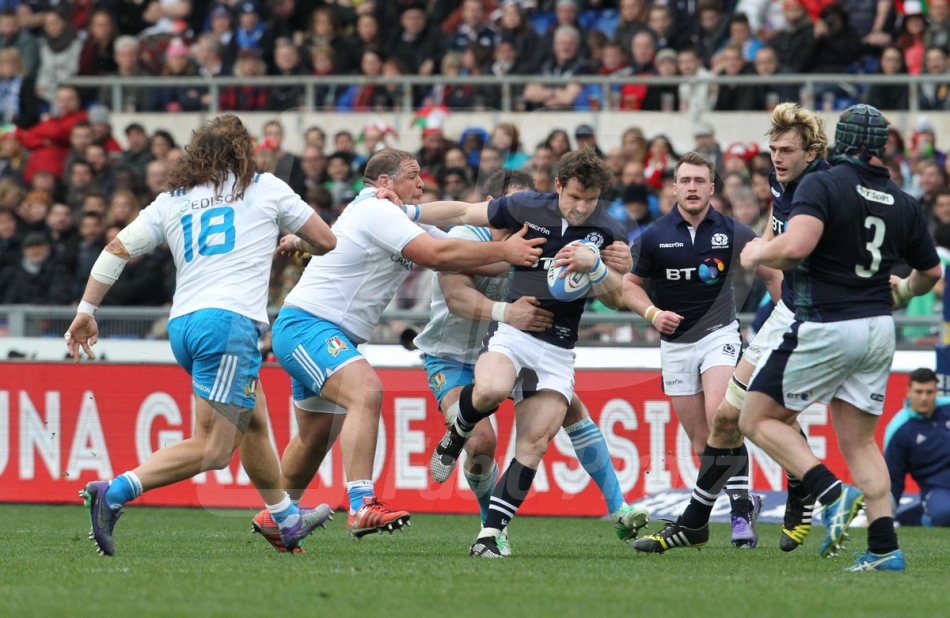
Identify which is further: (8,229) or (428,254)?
(8,229)

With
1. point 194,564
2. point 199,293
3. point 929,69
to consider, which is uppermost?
point 929,69

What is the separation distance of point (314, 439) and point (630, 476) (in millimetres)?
4191

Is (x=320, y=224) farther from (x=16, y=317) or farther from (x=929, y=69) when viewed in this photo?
(x=929, y=69)

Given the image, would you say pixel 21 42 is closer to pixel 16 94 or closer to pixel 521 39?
pixel 16 94

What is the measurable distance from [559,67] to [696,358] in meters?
8.34

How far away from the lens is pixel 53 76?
19953mm

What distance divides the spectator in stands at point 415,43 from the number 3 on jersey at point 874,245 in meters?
11.3

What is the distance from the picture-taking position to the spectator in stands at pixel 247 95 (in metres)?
17.8

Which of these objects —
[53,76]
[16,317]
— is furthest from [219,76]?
[16,317]

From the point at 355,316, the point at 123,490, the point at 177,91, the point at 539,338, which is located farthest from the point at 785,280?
the point at 177,91

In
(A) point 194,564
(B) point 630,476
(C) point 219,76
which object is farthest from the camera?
(C) point 219,76

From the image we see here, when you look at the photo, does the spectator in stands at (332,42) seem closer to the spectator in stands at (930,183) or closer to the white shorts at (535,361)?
the spectator in stands at (930,183)

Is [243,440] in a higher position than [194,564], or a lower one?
higher

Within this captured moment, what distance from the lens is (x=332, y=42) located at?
1833 cm
